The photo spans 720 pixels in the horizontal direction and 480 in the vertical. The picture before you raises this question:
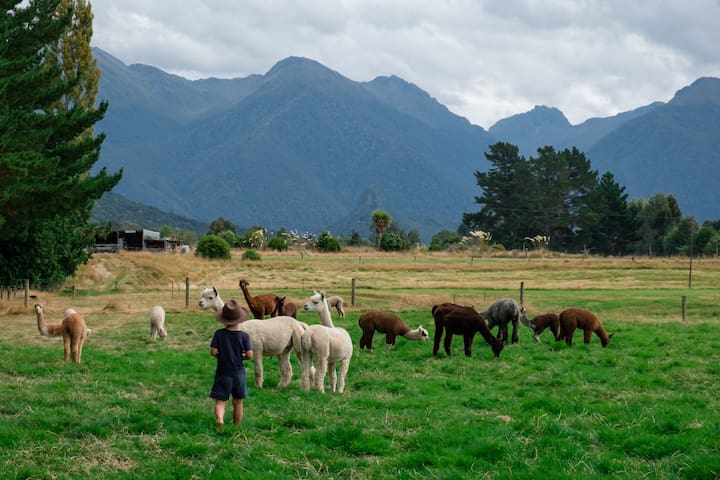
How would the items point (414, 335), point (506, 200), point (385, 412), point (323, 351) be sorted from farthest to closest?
point (506, 200) < point (414, 335) < point (323, 351) < point (385, 412)

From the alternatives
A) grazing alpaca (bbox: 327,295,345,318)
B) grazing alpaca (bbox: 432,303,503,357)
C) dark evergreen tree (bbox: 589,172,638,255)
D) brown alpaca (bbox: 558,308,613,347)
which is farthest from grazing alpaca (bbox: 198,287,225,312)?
dark evergreen tree (bbox: 589,172,638,255)

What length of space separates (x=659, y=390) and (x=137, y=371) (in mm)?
10026

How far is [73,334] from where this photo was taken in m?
14.7

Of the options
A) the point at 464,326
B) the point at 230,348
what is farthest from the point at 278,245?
the point at 230,348

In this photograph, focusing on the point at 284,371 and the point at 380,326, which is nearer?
the point at 284,371

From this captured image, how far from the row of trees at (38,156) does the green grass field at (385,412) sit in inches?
193

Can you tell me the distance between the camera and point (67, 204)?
2580 cm

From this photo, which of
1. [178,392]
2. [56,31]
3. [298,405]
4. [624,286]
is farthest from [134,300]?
[624,286]

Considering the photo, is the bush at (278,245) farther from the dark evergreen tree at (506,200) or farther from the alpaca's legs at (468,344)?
the alpaca's legs at (468,344)

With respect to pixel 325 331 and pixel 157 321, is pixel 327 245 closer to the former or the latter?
pixel 157 321

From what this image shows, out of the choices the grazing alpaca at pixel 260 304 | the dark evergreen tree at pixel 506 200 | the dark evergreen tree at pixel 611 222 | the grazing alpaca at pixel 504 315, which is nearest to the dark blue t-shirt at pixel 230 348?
the grazing alpaca at pixel 504 315

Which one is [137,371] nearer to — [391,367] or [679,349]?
[391,367]

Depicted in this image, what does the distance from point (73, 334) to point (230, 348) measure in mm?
6902

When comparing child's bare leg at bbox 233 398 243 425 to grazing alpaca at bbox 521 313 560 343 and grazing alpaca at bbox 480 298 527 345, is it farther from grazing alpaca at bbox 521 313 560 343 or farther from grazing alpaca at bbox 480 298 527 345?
grazing alpaca at bbox 521 313 560 343
